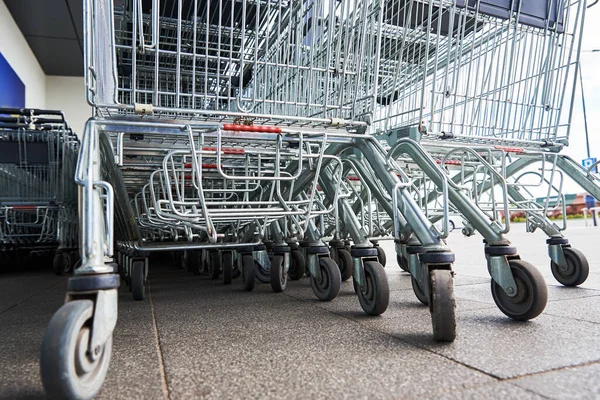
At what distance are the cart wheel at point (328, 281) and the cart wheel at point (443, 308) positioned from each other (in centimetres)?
90

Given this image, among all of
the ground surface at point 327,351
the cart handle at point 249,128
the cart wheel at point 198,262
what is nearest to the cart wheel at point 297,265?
the ground surface at point 327,351

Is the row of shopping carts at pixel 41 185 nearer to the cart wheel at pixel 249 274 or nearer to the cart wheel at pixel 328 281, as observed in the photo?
the cart wheel at pixel 249 274

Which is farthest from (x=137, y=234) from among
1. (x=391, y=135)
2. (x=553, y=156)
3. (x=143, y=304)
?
(x=553, y=156)

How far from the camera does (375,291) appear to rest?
2.08 m

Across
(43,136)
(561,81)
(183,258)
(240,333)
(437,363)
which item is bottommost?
(183,258)

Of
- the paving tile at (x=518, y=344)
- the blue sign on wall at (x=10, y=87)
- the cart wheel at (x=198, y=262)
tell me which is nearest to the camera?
the paving tile at (x=518, y=344)

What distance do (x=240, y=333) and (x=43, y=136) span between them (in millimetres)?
3951

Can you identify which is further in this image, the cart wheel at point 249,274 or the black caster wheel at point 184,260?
the black caster wheel at point 184,260

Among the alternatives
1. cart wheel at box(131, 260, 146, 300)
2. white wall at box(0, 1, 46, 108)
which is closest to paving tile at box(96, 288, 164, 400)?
cart wheel at box(131, 260, 146, 300)

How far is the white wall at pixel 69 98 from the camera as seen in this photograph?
362 inches

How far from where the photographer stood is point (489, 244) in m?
2.01

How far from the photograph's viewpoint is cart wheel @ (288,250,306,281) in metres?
3.42

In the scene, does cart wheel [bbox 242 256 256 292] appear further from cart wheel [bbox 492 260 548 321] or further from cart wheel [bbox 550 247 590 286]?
cart wheel [bbox 550 247 590 286]

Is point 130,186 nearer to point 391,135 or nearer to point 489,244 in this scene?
point 391,135
